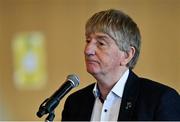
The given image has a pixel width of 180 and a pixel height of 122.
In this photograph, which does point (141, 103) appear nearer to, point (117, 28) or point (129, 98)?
point (129, 98)

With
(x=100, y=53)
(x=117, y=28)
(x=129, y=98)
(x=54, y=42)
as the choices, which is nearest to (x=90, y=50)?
(x=100, y=53)

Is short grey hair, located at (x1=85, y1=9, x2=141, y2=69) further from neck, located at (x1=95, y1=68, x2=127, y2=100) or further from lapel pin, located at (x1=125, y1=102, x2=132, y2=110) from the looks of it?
lapel pin, located at (x1=125, y1=102, x2=132, y2=110)

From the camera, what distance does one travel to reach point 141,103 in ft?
5.18

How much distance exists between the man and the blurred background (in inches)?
76.9

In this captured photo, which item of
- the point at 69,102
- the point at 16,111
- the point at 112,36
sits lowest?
the point at 16,111

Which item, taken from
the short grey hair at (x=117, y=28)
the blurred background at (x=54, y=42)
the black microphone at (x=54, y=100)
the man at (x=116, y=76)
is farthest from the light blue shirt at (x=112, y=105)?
the blurred background at (x=54, y=42)

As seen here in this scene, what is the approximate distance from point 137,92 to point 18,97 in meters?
2.25

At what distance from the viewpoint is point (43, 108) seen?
1.33 meters

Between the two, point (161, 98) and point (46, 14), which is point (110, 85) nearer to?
point (161, 98)

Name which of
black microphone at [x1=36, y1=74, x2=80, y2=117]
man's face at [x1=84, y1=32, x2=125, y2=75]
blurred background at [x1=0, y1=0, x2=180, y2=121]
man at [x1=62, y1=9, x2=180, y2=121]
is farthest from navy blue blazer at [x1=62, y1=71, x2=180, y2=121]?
blurred background at [x1=0, y1=0, x2=180, y2=121]

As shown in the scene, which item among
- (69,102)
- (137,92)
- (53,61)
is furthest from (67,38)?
(137,92)

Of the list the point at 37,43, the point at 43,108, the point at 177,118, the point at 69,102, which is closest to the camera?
the point at 43,108

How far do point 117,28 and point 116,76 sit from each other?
220mm

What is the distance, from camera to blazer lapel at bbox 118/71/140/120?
62.6 inches
